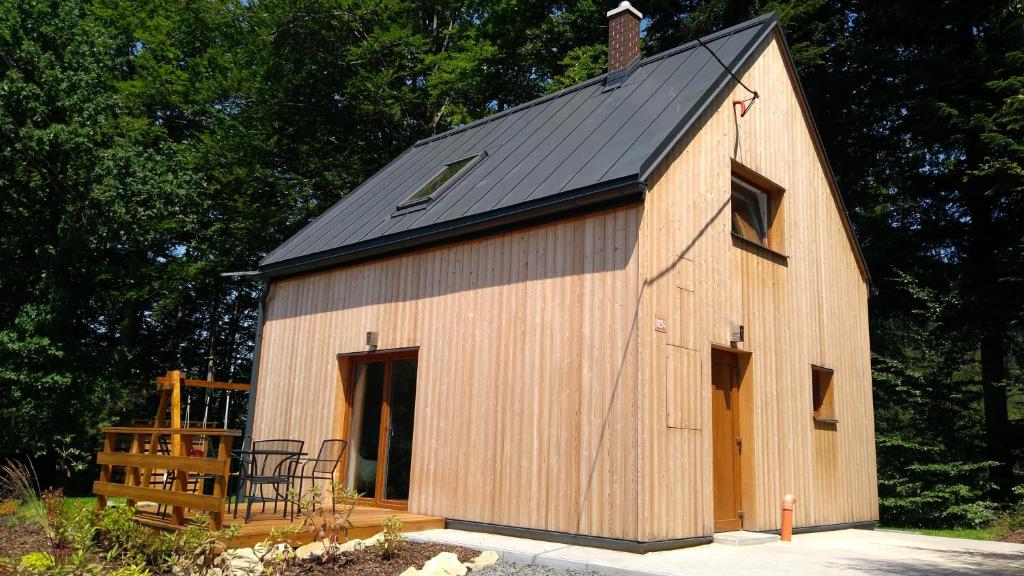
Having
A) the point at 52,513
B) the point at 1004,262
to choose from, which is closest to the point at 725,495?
the point at 52,513

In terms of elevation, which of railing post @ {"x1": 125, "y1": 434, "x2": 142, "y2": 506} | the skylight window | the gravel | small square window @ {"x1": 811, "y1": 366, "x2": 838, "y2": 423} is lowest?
the gravel

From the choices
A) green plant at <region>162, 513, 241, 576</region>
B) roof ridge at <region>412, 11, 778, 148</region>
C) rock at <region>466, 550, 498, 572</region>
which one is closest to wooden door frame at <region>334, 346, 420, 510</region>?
rock at <region>466, 550, 498, 572</region>

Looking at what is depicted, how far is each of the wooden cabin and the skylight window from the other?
58 millimetres

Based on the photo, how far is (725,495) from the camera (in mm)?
8617

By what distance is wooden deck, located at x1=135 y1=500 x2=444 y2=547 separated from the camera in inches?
272

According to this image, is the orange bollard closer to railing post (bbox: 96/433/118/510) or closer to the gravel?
the gravel

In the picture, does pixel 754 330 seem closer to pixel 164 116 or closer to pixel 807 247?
pixel 807 247

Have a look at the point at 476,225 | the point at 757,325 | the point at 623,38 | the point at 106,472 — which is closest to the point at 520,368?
the point at 476,225

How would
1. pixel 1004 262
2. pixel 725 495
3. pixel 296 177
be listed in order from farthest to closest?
pixel 296 177
pixel 1004 262
pixel 725 495

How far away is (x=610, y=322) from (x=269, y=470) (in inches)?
193

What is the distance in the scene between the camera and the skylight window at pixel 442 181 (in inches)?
416

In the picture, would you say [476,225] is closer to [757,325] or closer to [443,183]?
[443,183]

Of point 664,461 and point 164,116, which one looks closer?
point 664,461

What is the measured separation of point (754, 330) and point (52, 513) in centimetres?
817
